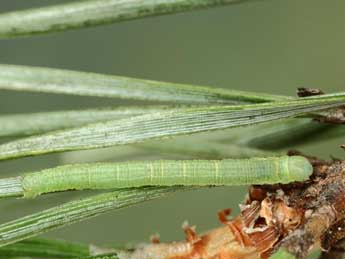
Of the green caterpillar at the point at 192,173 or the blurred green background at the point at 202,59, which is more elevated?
the blurred green background at the point at 202,59

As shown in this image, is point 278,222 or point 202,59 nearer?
point 278,222

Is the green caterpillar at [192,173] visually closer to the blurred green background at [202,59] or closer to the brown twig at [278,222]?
the brown twig at [278,222]

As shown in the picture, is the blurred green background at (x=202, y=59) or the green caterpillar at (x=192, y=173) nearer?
the green caterpillar at (x=192, y=173)

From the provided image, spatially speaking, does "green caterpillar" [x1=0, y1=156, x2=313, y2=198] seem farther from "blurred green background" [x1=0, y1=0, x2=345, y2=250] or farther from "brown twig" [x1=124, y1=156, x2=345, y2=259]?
"blurred green background" [x1=0, y1=0, x2=345, y2=250]

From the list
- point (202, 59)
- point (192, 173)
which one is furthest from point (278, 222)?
point (202, 59)

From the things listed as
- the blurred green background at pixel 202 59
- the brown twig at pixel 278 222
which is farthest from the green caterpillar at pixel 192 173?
the blurred green background at pixel 202 59

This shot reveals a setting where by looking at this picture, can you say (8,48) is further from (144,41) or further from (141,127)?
(141,127)

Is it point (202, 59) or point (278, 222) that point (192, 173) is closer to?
point (278, 222)
